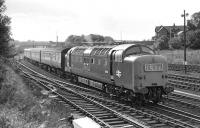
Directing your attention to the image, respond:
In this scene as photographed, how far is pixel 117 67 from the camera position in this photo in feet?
59.1

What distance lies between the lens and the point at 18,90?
73.3 ft

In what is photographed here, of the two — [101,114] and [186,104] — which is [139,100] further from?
[101,114]

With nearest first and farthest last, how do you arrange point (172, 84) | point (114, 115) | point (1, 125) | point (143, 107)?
point (1, 125) < point (114, 115) < point (143, 107) < point (172, 84)

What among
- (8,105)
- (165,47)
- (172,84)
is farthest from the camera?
(165,47)

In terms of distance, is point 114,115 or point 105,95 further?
point 105,95

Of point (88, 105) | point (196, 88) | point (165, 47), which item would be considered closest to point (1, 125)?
point (88, 105)

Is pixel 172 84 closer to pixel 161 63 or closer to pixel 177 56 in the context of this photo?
pixel 161 63

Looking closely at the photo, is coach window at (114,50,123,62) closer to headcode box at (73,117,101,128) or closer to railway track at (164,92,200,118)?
railway track at (164,92,200,118)

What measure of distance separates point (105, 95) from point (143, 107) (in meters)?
4.33

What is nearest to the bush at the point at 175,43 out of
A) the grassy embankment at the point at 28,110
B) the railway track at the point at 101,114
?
the grassy embankment at the point at 28,110

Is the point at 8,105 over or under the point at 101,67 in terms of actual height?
under

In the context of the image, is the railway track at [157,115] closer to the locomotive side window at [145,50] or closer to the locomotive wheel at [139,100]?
the locomotive wheel at [139,100]

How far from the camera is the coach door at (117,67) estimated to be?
17.6 metres

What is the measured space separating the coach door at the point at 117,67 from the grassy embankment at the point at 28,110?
3.59 metres
